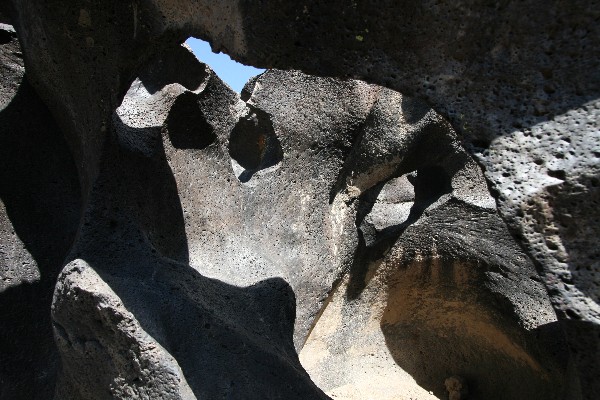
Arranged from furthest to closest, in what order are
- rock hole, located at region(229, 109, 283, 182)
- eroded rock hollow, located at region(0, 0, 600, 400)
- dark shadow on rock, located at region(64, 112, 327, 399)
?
rock hole, located at region(229, 109, 283, 182) < dark shadow on rock, located at region(64, 112, 327, 399) < eroded rock hollow, located at region(0, 0, 600, 400)

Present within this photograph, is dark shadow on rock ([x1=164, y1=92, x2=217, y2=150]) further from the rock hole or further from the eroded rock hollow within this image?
the rock hole

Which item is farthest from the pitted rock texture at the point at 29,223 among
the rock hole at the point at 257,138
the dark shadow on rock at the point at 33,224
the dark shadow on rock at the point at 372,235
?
the dark shadow on rock at the point at 372,235

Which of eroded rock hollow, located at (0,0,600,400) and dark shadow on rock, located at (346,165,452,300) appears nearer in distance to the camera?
eroded rock hollow, located at (0,0,600,400)

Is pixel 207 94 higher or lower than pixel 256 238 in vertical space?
higher

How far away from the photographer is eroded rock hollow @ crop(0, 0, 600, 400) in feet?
3.21

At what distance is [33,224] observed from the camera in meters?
1.76

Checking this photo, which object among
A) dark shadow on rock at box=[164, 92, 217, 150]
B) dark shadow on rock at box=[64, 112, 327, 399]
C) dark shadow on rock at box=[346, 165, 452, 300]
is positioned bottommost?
dark shadow on rock at box=[346, 165, 452, 300]

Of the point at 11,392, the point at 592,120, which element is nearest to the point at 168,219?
the point at 11,392

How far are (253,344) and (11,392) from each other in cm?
70

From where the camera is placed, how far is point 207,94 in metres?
1.89

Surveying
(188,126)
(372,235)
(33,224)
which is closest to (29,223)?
(33,224)

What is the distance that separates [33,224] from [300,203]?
2.65ft

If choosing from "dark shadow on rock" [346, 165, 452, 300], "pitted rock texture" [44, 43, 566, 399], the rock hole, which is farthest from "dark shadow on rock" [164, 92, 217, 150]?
"dark shadow on rock" [346, 165, 452, 300]

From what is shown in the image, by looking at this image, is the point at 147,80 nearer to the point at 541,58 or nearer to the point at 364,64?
the point at 364,64
